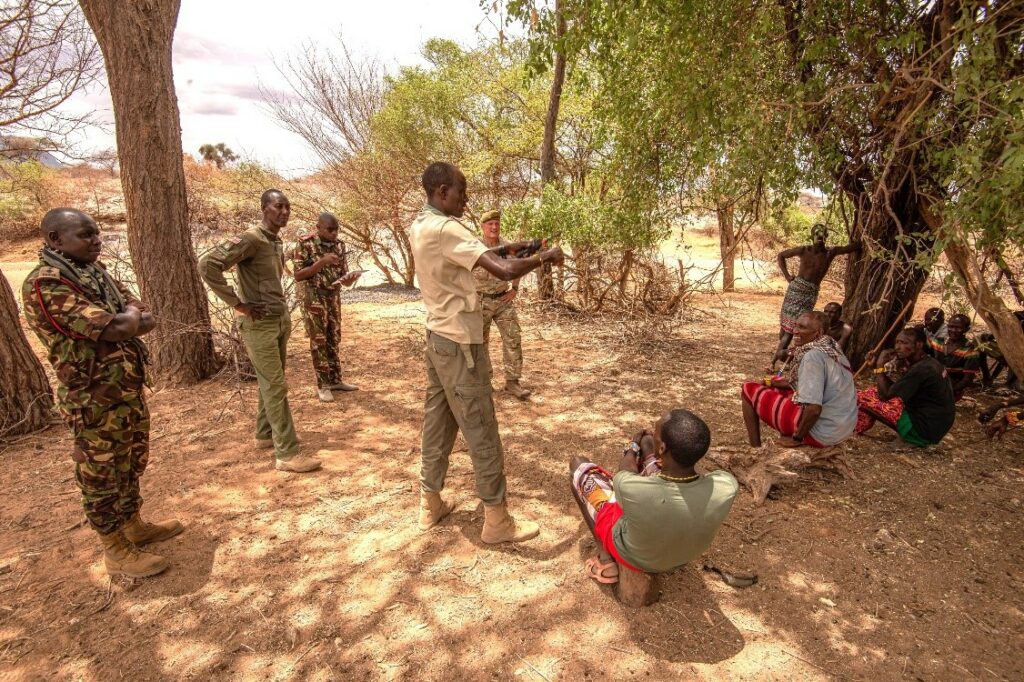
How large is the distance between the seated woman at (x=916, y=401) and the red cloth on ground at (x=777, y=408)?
0.93 meters

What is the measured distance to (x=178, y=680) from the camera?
2.09 metres

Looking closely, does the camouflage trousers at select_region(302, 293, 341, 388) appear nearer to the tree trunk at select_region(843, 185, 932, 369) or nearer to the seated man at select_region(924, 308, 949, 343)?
the tree trunk at select_region(843, 185, 932, 369)

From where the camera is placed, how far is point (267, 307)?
3.49 m

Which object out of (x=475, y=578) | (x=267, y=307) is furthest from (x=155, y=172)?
(x=475, y=578)

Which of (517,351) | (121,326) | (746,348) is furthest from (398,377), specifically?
(746,348)

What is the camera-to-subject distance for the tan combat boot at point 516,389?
16.6ft

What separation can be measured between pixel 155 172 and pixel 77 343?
3.18 metres

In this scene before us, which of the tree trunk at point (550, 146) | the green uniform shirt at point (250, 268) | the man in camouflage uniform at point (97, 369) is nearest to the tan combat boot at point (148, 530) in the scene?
the man in camouflage uniform at point (97, 369)

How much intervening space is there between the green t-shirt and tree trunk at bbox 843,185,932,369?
155 inches

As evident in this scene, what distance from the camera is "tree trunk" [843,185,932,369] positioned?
504cm

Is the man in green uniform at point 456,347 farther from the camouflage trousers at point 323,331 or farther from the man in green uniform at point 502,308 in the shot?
the camouflage trousers at point 323,331

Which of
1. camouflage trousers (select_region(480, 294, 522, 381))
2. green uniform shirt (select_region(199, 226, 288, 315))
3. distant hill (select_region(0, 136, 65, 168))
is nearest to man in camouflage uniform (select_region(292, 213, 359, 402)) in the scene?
green uniform shirt (select_region(199, 226, 288, 315))

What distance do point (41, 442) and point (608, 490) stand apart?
4.44 meters

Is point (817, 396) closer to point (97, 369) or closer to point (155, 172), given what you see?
point (97, 369)
